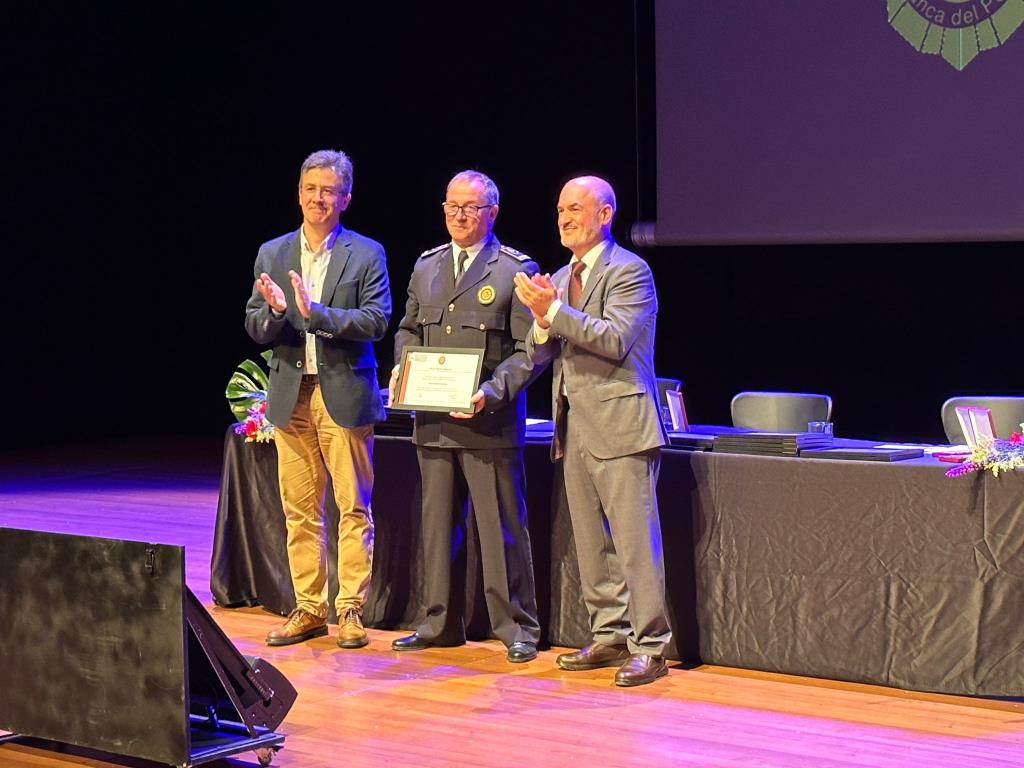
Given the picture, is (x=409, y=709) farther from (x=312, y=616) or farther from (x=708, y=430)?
(x=708, y=430)

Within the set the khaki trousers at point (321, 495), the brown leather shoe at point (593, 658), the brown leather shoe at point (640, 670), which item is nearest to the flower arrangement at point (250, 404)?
the khaki trousers at point (321, 495)

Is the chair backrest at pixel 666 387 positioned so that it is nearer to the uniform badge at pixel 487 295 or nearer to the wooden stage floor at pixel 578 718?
the uniform badge at pixel 487 295

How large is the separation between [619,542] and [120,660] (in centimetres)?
172

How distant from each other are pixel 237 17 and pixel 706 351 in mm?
4821

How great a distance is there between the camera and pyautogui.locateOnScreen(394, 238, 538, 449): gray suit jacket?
4.93m

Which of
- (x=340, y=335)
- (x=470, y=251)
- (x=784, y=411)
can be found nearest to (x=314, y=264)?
(x=340, y=335)

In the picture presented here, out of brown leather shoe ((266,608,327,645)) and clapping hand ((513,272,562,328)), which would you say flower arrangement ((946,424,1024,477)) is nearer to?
clapping hand ((513,272,562,328))

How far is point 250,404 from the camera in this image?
571 cm

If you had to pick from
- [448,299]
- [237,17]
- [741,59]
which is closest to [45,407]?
[237,17]

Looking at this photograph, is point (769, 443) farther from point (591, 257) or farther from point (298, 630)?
point (298, 630)

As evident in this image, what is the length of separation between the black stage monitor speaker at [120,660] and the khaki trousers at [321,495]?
137 centimetres

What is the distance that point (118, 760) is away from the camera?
12.6 ft

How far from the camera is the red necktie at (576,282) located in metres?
4.79

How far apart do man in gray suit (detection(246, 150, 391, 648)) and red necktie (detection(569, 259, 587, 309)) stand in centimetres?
68
